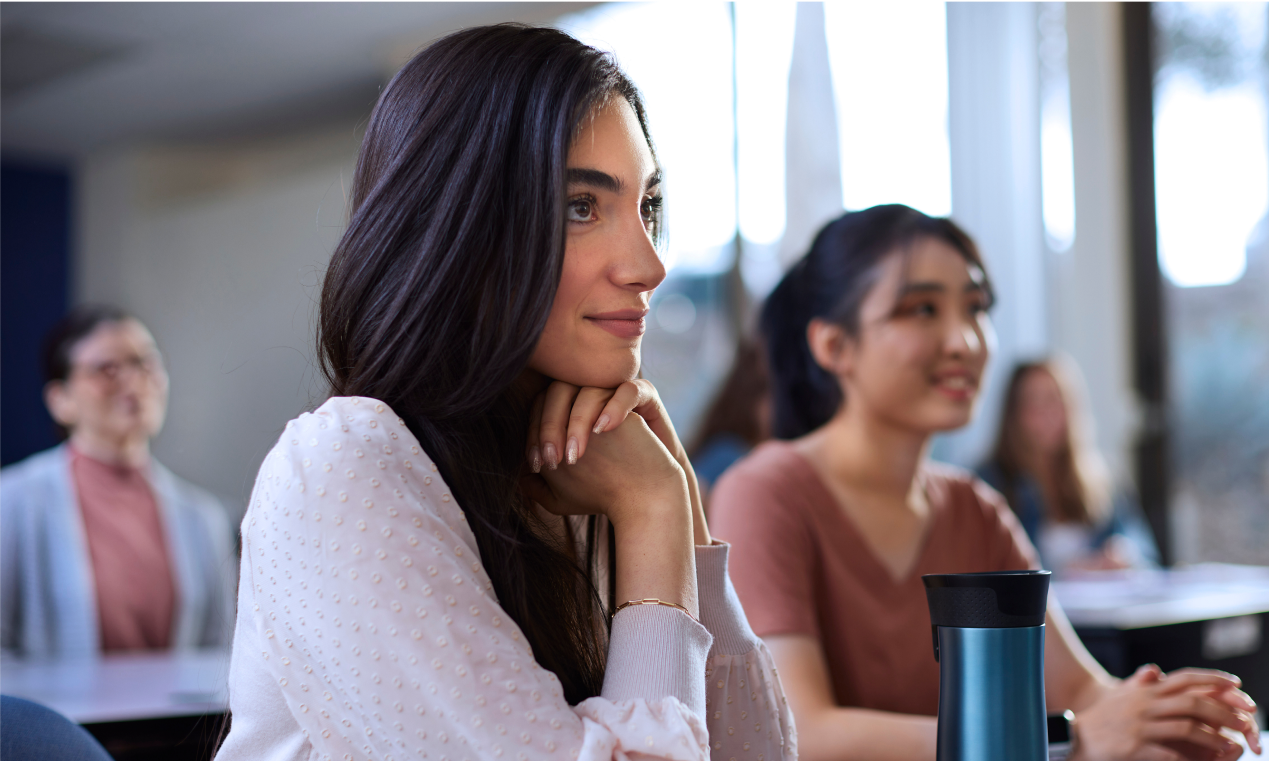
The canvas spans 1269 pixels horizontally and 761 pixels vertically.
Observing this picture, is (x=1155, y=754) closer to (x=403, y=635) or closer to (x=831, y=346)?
(x=831, y=346)

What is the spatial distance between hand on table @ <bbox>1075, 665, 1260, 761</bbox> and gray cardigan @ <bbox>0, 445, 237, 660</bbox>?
2148 mm

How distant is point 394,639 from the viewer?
0.82 metres

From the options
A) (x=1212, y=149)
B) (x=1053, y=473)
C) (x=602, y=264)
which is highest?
(x=1212, y=149)

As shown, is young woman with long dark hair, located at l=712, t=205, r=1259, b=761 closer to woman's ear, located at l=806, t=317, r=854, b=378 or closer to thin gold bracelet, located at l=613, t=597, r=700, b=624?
woman's ear, located at l=806, t=317, r=854, b=378

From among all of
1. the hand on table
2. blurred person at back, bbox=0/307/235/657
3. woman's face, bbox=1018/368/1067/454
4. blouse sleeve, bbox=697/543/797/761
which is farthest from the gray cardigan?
woman's face, bbox=1018/368/1067/454

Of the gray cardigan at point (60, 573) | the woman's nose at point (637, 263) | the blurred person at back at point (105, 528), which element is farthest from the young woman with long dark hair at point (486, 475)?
the blurred person at back at point (105, 528)

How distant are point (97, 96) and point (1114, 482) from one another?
4.93 m

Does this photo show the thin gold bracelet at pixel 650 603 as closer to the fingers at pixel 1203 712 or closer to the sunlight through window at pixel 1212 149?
the fingers at pixel 1203 712

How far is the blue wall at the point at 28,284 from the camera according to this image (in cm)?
563

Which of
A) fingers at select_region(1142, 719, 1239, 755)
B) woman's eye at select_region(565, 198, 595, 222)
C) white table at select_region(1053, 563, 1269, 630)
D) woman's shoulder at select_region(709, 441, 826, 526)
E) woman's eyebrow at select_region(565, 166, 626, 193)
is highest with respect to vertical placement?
woman's eyebrow at select_region(565, 166, 626, 193)

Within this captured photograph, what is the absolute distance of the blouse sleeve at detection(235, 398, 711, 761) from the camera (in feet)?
2.67

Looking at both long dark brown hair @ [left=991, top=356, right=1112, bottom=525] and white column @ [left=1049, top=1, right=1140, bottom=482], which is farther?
white column @ [left=1049, top=1, right=1140, bottom=482]

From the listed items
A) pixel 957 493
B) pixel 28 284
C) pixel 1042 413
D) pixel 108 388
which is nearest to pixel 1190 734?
pixel 957 493

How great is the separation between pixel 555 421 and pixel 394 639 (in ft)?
0.89
